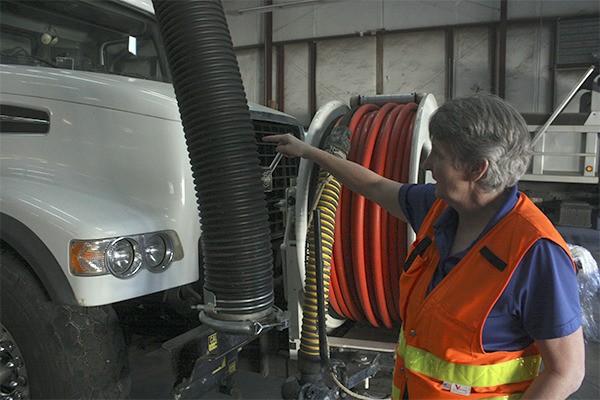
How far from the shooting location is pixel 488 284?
4.66ft

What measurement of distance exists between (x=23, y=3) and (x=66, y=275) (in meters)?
1.86

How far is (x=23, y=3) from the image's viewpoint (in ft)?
10.1

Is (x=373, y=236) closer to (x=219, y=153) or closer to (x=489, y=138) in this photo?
(x=219, y=153)

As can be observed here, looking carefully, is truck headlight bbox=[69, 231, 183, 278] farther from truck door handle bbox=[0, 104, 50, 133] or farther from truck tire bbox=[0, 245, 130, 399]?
truck door handle bbox=[0, 104, 50, 133]

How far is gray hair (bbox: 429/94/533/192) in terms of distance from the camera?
1469 mm

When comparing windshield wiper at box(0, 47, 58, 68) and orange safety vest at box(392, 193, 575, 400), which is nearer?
orange safety vest at box(392, 193, 575, 400)

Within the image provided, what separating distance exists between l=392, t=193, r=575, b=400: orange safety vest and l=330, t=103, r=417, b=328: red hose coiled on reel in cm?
Result: 103

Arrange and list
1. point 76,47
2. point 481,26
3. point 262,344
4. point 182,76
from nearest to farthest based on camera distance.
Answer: point 182,76, point 262,344, point 76,47, point 481,26

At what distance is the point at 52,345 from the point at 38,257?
381 millimetres

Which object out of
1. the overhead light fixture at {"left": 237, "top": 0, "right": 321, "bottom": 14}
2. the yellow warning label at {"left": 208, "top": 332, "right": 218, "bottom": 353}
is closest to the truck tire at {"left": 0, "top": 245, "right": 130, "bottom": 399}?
the yellow warning label at {"left": 208, "top": 332, "right": 218, "bottom": 353}

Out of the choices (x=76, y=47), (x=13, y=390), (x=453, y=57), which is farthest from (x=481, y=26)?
(x=13, y=390)

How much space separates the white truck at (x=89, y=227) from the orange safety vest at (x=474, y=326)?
112 centimetres

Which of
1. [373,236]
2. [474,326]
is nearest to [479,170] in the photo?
[474,326]

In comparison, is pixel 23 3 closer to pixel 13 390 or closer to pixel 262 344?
pixel 13 390
